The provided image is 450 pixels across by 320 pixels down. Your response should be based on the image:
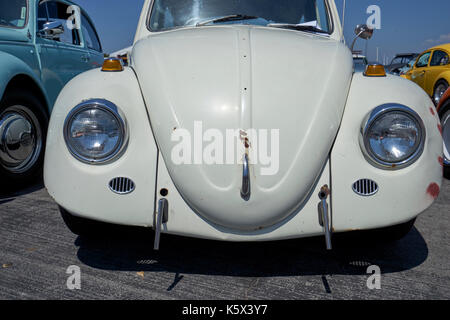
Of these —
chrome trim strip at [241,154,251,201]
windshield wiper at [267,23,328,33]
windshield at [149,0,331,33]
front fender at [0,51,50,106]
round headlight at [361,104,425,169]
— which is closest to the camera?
chrome trim strip at [241,154,251,201]

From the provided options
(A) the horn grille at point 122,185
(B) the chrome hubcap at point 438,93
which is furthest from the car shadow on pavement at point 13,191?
(B) the chrome hubcap at point 438,93

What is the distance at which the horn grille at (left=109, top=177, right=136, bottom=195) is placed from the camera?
1.74 m

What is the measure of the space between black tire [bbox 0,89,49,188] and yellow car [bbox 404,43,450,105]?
7663 mm

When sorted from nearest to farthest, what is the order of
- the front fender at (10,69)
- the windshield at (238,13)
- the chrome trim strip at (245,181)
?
the chrome trim strip at (245,181), the windshield at (238,13), the front fender at (10,69)

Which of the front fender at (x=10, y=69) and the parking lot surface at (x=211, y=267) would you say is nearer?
the parking lot surface at (x=211, y=267)

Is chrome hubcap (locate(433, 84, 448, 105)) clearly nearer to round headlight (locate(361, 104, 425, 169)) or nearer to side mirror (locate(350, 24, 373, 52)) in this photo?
side mirror (locate(350, 24, 373, 52))

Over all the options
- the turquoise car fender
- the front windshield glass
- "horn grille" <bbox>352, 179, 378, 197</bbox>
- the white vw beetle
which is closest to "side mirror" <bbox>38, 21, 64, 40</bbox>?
the front windshield glass

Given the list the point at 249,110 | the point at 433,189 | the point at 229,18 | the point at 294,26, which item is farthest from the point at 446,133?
the point at 249,110

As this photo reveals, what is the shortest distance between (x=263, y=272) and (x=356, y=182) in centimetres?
68

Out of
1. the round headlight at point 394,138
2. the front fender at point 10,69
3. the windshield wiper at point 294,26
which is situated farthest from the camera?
the front fender at point 10,69

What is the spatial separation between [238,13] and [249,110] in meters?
1.35

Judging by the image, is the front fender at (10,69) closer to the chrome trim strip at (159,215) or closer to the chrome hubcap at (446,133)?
the chrome trim strip at (159,215)

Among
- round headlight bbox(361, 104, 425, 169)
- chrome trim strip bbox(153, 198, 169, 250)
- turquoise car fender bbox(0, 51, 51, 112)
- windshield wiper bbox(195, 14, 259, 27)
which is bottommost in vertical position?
chrome trim strip bbox(153, 198, 169, 250)

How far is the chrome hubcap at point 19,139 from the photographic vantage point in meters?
3.21
